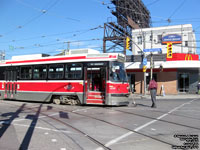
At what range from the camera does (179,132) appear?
22.4 ft

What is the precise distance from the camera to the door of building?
29.4m

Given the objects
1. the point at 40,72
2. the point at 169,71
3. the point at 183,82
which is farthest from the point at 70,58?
the point at 183,82

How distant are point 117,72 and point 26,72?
Result: 6.87 m

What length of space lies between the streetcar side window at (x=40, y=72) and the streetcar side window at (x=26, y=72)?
452 millimetres

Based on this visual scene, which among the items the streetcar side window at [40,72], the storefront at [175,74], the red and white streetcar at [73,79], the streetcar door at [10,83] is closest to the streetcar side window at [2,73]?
the streetcar door at [10,83]

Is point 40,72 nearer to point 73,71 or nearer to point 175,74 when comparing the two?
point 73,71

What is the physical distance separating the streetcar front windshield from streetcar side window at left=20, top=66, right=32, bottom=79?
628cm

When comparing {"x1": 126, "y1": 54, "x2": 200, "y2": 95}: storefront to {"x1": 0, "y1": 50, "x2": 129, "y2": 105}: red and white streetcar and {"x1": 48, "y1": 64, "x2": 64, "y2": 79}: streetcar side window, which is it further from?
{"x1": 48, "y1": 64, "x2": 64, "y2": 79}: streetcar side window

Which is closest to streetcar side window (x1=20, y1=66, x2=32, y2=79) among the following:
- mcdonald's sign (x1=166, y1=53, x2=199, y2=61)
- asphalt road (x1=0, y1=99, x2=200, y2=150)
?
asphalt road (x1=0, y1=99, x2=200, y2=150)

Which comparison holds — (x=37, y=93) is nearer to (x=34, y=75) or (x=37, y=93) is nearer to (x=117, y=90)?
(x=34, y=75)

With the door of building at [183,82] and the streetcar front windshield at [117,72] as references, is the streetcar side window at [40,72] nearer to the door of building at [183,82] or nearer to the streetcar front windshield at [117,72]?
the streetcar front windshield at [117,72]

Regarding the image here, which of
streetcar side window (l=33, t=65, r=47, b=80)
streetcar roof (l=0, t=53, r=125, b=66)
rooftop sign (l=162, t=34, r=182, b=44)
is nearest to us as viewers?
streetcar roof (l=0, t=53, r=125, b=66)

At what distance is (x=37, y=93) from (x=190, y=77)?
2271cm

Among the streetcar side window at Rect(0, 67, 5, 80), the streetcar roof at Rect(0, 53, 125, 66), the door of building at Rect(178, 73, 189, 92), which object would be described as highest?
the streetcar roof at Rect(0, 53, 125, 66)
